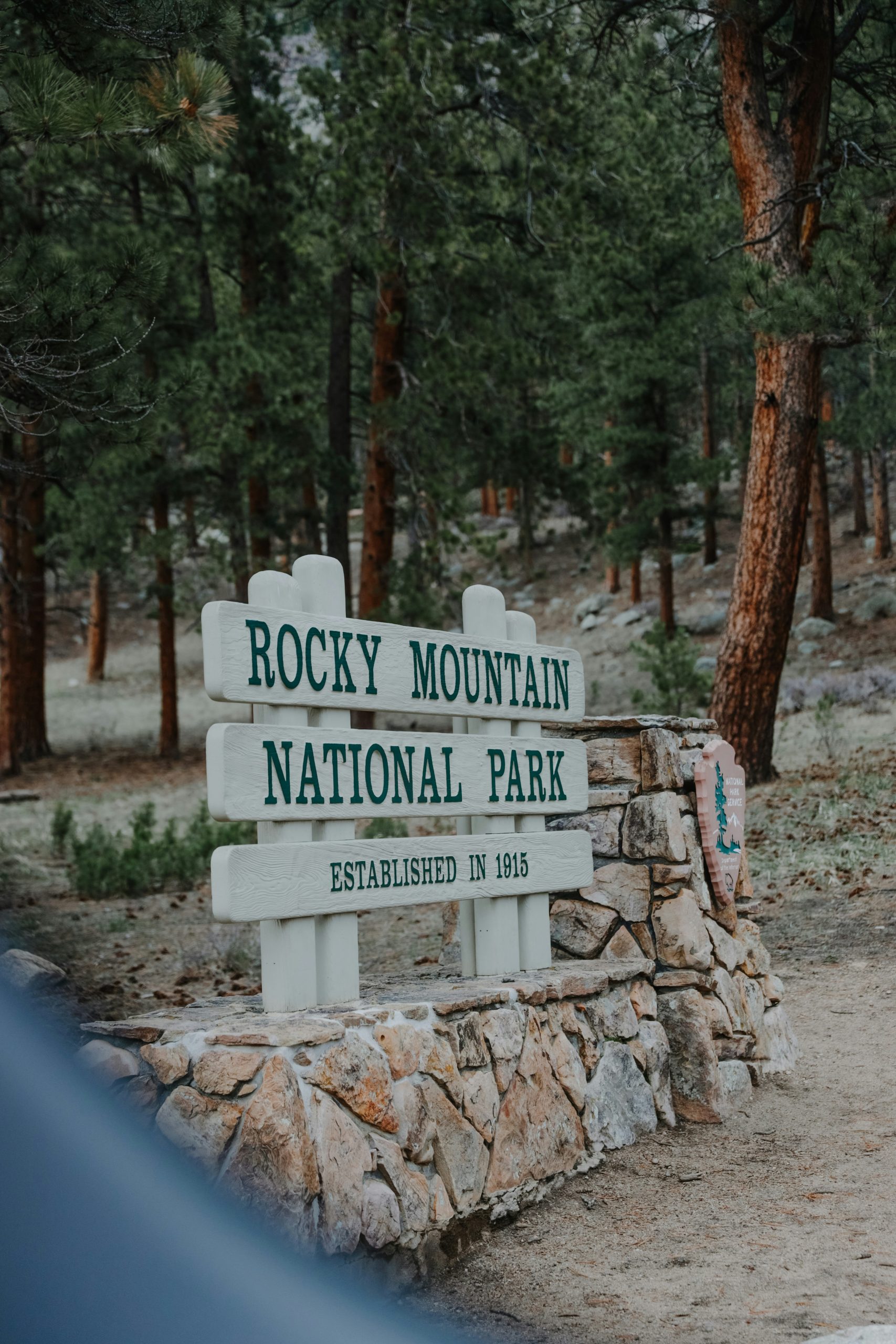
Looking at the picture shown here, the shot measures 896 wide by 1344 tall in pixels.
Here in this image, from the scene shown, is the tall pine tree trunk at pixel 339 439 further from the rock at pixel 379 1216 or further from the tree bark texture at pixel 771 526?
the rock at pixel 379 1216

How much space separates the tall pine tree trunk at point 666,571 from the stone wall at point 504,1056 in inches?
674

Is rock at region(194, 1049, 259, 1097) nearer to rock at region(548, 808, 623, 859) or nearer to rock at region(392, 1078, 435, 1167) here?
rock at region(392, 1078, 435, 1167)

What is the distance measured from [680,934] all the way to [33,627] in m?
16.0

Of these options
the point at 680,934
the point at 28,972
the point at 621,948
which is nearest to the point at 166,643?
the point at 28,972

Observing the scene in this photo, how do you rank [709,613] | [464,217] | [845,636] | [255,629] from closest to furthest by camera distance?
[255,629] < [464,217] < [845,636] < [709,613]

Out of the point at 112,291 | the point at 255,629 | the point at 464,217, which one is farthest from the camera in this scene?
the point at 464,217

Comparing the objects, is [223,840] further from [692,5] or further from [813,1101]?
[692,5]

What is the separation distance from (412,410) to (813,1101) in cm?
1033

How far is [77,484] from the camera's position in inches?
754

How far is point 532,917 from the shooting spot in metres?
4.66

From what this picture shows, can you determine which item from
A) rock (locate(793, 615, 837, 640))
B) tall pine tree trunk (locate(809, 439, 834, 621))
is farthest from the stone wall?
tall pine tree trunk (locate(809, 439, 834, 621))

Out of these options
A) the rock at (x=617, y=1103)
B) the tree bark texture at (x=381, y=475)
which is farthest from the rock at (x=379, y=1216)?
the tree bark texture at (x=381, y=475)

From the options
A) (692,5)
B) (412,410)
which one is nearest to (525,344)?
(412,410)

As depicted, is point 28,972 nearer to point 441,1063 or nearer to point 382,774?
point 382,774
